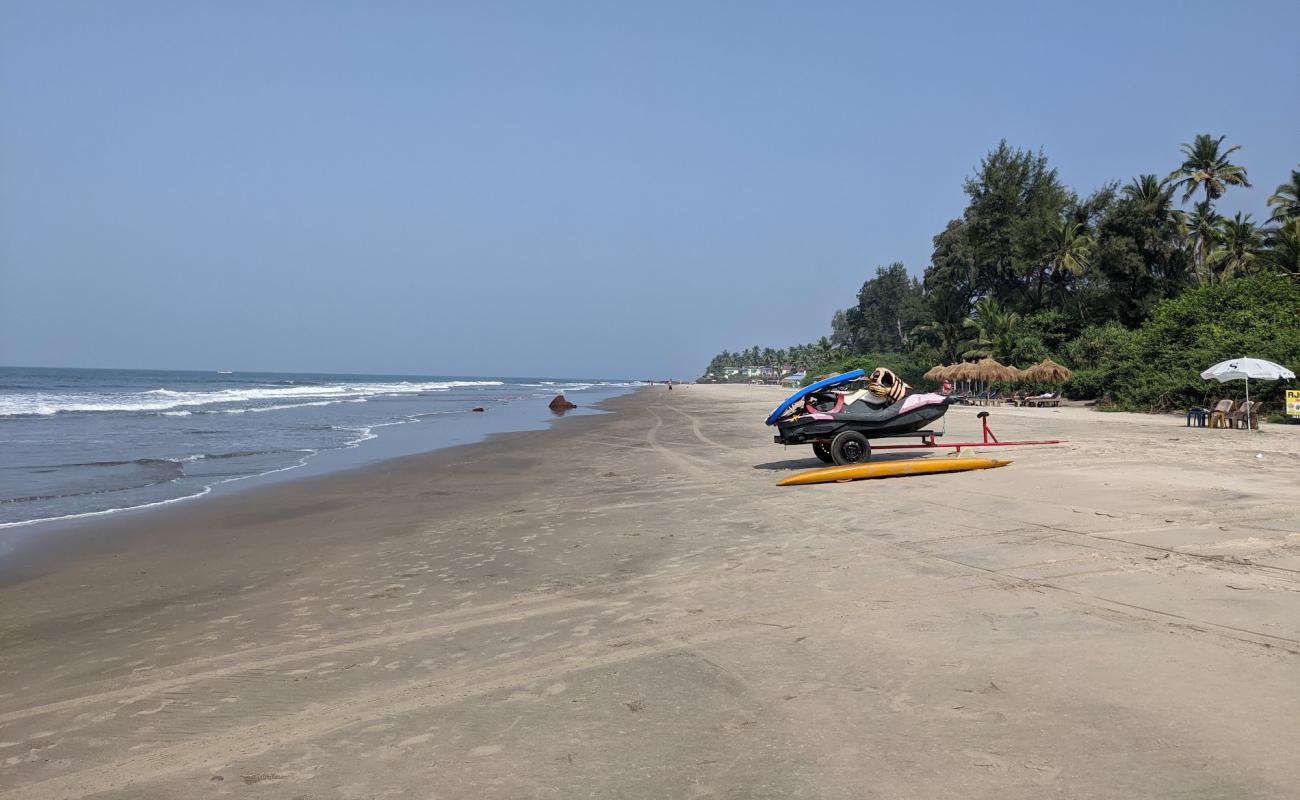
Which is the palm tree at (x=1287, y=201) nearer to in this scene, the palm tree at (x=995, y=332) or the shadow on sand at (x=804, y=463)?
the palm tree at (x=995, y=332)

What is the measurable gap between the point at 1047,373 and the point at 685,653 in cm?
3716

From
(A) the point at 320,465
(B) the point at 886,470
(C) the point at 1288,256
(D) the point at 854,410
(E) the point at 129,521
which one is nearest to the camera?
(E) the point at 129,521

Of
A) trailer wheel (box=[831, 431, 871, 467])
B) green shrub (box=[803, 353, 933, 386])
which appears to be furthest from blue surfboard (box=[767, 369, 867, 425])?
green shrub (box=[803, 353, 933, 386])

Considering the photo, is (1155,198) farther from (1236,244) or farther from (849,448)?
(849,448)

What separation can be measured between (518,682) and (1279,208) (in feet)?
198

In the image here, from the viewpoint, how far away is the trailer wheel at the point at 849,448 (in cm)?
1289

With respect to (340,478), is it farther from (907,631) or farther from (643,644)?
(907,631)

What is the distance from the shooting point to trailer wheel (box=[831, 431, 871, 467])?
1289 cm

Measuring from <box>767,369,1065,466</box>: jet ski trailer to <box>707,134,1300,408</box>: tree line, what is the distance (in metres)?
17.4

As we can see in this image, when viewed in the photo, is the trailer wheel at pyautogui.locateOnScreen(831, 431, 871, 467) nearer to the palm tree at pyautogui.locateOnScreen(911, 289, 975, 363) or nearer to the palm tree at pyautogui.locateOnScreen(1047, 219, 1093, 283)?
the palm tree at pyautogui.locateOnScreen(1047, 219, 1093, 283)

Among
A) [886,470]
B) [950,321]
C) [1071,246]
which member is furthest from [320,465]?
[950,321]

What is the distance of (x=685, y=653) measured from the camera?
4.65 m

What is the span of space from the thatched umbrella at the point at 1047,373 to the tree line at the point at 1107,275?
0.71m

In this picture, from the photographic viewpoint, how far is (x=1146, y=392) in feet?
90.8
